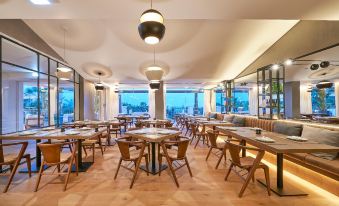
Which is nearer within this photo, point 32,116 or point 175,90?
point 32,116

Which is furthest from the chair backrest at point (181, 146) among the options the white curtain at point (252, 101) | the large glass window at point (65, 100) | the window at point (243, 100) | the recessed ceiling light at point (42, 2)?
the window at point (243, 100)

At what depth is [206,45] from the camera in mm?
6398

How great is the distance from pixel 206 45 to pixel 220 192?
4.57 m

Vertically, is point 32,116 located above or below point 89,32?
below

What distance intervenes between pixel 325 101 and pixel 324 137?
791cm

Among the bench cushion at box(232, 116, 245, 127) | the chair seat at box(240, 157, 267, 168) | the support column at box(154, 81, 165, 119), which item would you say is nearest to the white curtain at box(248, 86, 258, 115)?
the support column at box(154, 81, 165, 119)

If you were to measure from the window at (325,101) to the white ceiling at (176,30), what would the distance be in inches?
174

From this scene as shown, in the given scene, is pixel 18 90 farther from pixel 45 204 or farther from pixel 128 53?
pixel 45 204

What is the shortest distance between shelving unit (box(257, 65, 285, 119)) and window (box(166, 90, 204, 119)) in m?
9.01

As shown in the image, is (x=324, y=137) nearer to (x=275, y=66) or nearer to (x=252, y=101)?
(x=275, y=66)

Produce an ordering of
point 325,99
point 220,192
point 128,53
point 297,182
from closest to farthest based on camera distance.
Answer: point 220,192 → point 297,182 → point 128,53 → point 325,99

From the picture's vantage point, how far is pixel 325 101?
9.80 meters

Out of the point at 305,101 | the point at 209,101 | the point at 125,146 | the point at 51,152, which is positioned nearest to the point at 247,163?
the point at 125,146

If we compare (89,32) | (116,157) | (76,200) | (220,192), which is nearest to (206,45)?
(89,32)
